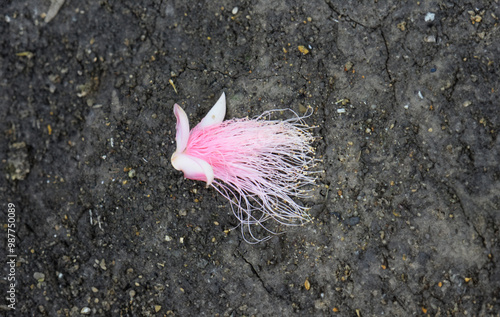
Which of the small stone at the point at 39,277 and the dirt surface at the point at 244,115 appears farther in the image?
the small stone at the point at 39,277

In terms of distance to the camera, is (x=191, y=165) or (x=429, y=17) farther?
(x=429, y=17)

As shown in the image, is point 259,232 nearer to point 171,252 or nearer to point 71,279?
point 171,252

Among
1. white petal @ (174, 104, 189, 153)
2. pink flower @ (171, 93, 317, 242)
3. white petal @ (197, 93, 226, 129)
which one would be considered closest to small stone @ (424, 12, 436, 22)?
pink flower @ (171, 93, 317, 242)

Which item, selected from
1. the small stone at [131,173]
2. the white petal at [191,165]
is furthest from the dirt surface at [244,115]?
the white petal at [191,165]

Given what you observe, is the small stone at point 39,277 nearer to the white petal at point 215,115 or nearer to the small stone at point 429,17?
the white petal at point 215,115

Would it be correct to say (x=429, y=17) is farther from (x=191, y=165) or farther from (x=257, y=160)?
(x=191, y=165)

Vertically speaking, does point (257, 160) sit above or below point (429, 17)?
below

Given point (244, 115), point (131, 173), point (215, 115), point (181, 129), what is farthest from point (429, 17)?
point (131, 173)
